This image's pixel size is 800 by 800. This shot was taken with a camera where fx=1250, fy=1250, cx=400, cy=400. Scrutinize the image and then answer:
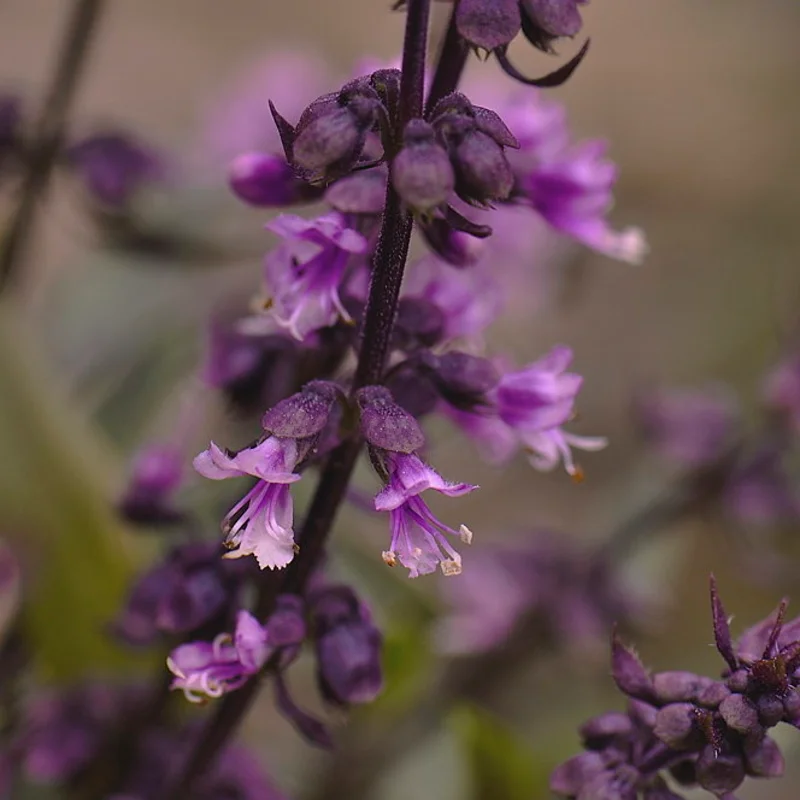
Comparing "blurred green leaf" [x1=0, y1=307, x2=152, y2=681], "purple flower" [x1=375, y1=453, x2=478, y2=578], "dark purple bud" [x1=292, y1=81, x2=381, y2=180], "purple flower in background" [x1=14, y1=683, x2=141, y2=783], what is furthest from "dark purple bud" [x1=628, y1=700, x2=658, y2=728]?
"blurred green leaf" [x1=0, y1=307, x2=152, y2=681]

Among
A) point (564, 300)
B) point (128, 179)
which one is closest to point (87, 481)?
point (128, 179)

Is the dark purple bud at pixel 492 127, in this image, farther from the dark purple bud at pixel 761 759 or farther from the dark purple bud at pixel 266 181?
the dark purple bud at pixel 761 759

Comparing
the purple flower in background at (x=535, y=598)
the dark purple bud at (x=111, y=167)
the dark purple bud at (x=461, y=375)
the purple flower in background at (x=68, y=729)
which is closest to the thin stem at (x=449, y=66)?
the dark purple bud at (x=461, y=375)

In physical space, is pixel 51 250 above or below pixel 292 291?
below

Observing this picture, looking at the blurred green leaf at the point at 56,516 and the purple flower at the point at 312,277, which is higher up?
the purple flower at the point at 312,277

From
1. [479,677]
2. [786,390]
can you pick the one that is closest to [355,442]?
[786,390]

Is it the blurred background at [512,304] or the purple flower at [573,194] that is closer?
the purple flower at [573,194]

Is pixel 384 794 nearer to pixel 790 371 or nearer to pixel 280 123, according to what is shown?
pixel 790 371
